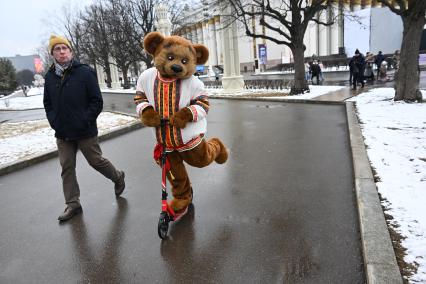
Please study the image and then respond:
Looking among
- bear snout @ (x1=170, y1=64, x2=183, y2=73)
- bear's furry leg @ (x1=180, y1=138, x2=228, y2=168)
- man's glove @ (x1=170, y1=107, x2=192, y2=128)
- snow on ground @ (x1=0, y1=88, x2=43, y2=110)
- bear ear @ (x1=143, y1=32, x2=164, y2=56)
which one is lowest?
snow on ground @ (x1=0, y1=88, x2=43, y2=110)

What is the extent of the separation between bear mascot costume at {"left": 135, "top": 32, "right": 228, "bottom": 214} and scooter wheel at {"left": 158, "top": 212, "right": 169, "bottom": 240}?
617mm

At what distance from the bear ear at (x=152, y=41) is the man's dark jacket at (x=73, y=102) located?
102 centimetres

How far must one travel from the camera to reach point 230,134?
8625 mm

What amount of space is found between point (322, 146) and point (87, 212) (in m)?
4.53

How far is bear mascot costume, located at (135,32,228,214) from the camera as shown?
11.1 feet

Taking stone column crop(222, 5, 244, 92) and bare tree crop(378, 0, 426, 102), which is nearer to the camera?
bare tree crop(378, 0, 426, 102)

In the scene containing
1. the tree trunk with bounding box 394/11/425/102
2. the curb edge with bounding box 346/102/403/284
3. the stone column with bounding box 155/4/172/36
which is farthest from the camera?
the stone column with bounding box 155/4/172/36

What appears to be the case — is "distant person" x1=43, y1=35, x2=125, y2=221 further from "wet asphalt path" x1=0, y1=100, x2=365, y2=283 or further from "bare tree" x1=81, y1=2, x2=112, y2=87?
"bare tree" x1=81, y1=2, x2=112, y2=87

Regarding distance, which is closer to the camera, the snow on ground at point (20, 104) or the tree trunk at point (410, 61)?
the tree trunk at point (410, 61)

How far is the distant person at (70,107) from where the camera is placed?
4039 mm

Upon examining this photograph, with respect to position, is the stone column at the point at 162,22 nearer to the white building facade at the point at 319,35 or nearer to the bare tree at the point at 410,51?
the white building facade at the point at 319,35

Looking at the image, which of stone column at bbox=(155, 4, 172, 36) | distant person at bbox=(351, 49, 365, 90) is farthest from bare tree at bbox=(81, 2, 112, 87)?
distant person at bbox=(351, 49, 365, 90)

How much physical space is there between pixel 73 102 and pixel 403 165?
4469 millimetres

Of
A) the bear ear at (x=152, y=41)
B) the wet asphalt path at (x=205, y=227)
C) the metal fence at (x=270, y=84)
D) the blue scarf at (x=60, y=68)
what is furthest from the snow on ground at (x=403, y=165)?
the metal fence at (x=270, y=84)
